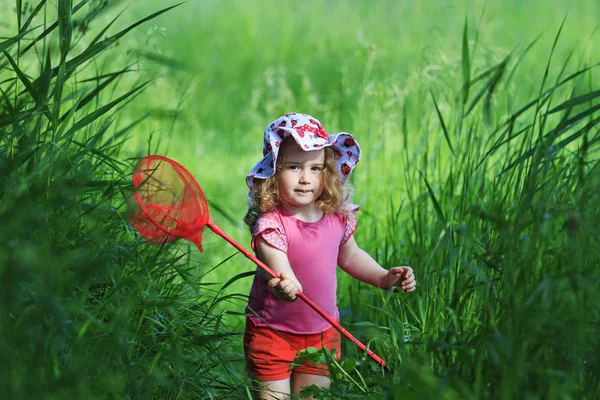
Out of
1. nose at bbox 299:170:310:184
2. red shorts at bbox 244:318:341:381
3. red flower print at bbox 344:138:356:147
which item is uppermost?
red flower print at bbox 344:138:356:147

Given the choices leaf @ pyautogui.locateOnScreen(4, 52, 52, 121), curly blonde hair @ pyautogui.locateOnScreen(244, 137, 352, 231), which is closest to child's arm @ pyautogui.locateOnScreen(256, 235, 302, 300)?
curly blonde hair @ pyautogui.locateOnScreen(244, 137, 352, 231)

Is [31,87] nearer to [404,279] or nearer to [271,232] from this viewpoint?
[271,232]

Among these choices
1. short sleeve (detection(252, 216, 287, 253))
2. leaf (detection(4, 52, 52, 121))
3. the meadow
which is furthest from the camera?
short sleeve (detection(252, 216, 287, 253))

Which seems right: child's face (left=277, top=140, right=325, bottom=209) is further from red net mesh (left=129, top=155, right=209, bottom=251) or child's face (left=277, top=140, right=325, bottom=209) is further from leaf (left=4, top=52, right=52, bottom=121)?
leaf (left=4, top=52, right=52, bottom=121)

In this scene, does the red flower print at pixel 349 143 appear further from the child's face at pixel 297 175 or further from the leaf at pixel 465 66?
the leaf at pixel 465 66

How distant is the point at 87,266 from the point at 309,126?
1.25 m

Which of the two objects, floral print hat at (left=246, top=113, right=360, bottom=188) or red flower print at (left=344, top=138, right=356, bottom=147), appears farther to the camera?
red flower print at (left=344, top=138, right=356, bottom=147)

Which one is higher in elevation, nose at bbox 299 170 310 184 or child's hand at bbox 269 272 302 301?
nose at bbox 299 170 310 184

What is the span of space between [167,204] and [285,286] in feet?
1.52

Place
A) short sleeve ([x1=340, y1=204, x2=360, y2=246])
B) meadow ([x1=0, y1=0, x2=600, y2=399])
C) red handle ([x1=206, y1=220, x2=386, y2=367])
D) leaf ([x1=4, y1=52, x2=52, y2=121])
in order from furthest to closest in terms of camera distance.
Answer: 1. short sleeve ([x1=340, y1=204, x2=360, y2=246])
2. red handle ([x1=206, y1=220, x2=386, y2=367])
3. leaf ([x1=4, y1=52, x2=52, y2=121])
4. meadow ([x1=0, y1=0, x2=600, y2=399])

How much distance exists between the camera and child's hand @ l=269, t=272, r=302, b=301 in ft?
9.06

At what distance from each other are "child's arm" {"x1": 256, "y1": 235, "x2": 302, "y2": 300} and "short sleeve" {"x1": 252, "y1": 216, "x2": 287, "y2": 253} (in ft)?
0.04

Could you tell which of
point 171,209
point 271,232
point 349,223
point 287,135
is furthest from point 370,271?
point 171,209

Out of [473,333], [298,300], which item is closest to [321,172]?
[298,300]
